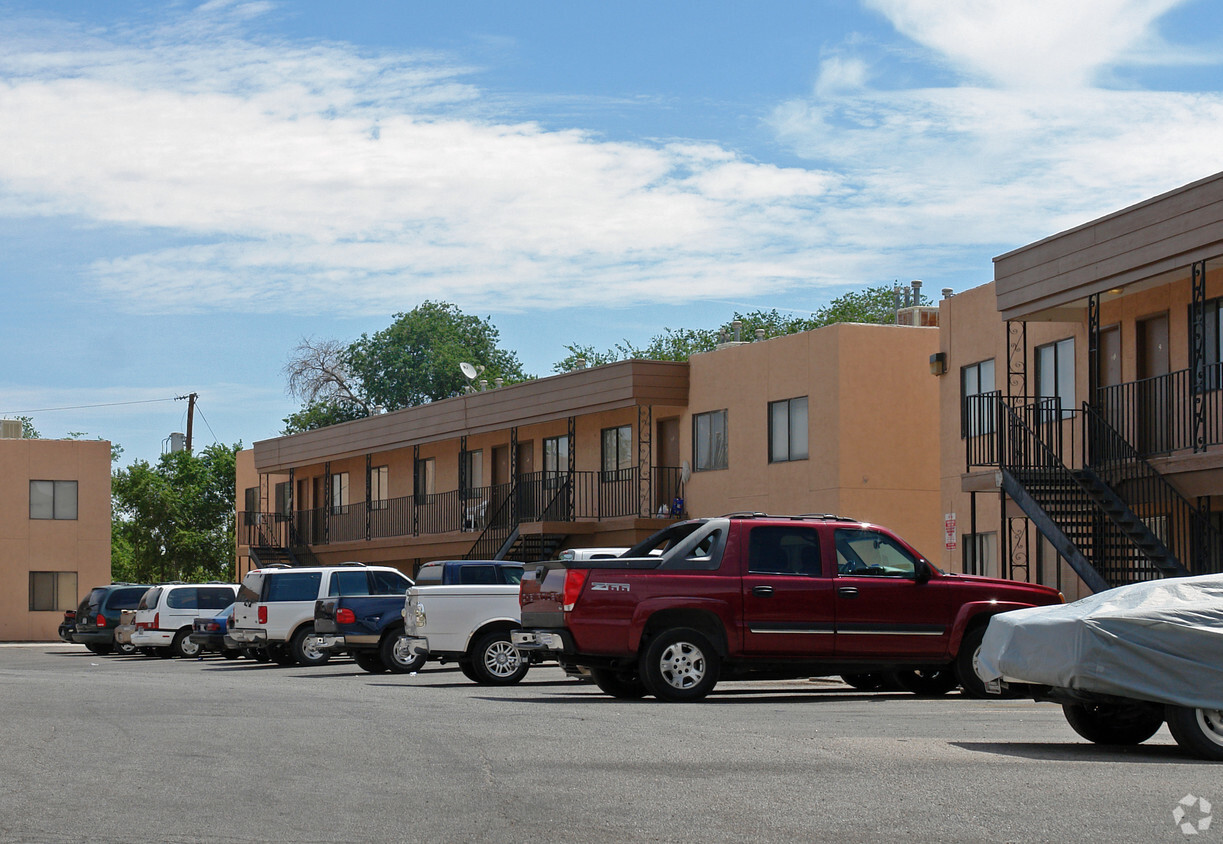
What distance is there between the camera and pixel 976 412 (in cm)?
2759

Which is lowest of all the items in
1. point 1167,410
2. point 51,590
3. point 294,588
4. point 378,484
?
point 51,590

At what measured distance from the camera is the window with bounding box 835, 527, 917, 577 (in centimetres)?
1719

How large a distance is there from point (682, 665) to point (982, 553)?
12.9 metres

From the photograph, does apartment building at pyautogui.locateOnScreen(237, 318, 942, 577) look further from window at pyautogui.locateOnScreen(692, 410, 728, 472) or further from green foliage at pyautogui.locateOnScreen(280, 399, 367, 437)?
green foliage at pyautogui.locateOnScreen(280, 399, 367, 437)

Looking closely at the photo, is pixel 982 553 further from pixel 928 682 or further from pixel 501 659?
pixel 501 659

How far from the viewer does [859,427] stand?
30.3m

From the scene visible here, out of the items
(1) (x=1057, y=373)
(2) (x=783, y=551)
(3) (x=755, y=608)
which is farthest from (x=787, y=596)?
(1) (x=1057, y=373)

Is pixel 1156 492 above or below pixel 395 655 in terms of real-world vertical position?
above

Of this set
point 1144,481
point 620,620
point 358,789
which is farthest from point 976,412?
point 358,789

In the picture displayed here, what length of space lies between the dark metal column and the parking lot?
5702 millimetres

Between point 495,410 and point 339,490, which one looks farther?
point 339,490

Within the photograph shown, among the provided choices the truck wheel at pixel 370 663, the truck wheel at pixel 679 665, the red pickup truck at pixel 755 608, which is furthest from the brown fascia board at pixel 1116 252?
the truck wheel at pixel 370 663

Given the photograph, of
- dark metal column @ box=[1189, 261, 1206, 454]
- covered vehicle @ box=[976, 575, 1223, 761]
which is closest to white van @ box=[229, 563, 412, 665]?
dark metal column @ box=[1189, 261, 1206, 454]

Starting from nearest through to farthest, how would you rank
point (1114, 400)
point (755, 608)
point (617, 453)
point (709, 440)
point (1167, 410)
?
point (755, 608)
point (1167, 410)
point (1114, 400)
point (709, 440)
point (617, 453)
